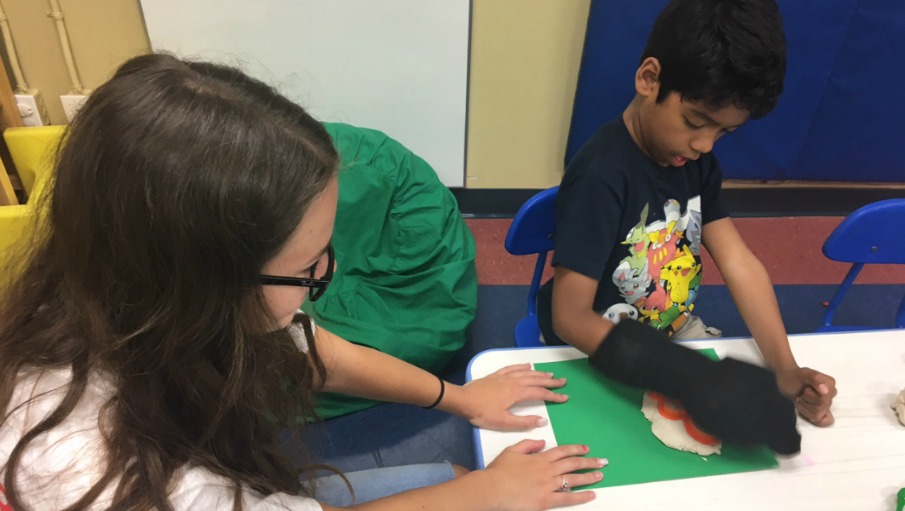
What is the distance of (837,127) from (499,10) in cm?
116

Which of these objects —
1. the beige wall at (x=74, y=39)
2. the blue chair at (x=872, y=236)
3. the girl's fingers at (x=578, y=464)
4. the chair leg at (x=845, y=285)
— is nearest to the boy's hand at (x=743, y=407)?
the girl's fingers at (x=578, y=464)

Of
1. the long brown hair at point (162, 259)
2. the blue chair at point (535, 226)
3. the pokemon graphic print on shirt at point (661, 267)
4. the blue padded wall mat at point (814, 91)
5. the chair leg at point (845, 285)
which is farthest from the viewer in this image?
the blue padded wall mat at point (814, 91)

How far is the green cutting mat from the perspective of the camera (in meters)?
0.70

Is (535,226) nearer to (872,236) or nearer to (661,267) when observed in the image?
(661,267)

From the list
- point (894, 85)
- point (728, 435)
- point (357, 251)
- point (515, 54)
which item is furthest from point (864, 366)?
point (894, 85)

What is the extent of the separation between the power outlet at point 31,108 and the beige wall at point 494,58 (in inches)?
1.4

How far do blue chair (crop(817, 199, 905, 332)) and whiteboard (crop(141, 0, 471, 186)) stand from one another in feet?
3.73

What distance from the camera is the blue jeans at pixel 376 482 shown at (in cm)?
84

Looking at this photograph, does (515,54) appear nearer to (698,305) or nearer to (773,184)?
(698,305)

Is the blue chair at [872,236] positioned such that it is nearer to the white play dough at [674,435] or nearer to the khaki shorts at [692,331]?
the khaki shorts at [692,331]

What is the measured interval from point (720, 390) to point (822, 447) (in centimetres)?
18

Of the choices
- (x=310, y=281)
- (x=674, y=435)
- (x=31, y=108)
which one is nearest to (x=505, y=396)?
(x=674, y=435)

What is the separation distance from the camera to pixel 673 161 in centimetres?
95

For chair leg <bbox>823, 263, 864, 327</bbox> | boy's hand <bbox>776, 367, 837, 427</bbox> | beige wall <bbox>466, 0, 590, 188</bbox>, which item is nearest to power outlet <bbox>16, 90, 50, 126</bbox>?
beige wall <bbox>466, 0, 590, 188</bbox>
